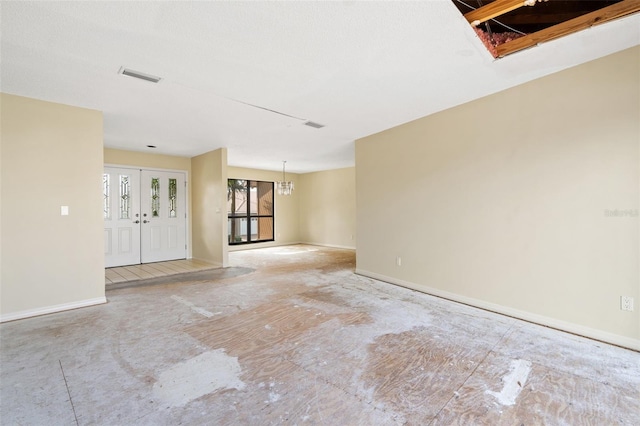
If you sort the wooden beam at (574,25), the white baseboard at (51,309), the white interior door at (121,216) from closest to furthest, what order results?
the wooden beam at (574,25), the white baseboard at (51,309), the white interior door at (121,216)

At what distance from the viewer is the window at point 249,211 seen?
8.71m

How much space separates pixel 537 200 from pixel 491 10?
6.45 ft

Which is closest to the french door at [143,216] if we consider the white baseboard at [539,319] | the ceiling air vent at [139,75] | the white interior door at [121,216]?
the white interior door at [121,216]

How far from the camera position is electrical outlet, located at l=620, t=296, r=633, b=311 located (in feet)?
8.14

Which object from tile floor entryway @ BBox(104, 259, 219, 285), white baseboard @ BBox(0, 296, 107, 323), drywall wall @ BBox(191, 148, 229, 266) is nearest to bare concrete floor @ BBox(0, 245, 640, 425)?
white baseboard @ BBox(0, 296, 107, 323)

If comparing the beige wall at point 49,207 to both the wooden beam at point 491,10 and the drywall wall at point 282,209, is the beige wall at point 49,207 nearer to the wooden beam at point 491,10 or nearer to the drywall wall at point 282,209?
the wooden beam at point 491,10

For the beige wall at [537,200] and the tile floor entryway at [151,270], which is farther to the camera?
the tile floor entryway at [151,270]

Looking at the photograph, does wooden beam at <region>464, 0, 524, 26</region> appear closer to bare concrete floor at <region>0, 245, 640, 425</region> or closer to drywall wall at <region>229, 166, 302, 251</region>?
bare concrete floor at <region>0, 245, 640, 425</region>

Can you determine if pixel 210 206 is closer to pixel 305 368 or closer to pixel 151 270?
pixel 151 270

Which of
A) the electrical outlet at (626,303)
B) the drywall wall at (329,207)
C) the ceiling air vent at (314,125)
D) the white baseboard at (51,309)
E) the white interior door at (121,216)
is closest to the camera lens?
the electrical outlet at (626,303)

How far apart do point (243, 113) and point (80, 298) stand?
10.3 ft

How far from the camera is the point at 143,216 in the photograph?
20.8ft

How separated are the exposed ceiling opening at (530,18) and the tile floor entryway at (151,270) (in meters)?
5.68

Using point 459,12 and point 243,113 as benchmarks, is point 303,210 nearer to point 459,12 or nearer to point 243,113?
point 243,113
